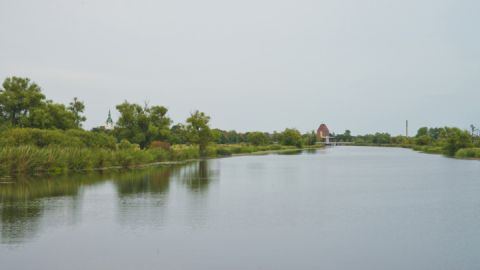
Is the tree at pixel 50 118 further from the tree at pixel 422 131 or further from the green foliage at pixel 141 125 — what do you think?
the tree at pixel 422 131

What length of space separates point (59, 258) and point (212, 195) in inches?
415

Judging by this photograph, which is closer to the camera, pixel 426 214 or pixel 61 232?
pixel 61 232

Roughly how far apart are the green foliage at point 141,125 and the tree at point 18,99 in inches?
451

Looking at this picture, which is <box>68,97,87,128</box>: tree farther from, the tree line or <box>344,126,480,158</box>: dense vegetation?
<box>344,126,480,158</box>: dense vegetation

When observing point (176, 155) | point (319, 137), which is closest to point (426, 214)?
point (176, 155)

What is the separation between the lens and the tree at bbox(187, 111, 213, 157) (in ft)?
198

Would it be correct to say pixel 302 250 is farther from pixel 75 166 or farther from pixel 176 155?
pixel 176 155

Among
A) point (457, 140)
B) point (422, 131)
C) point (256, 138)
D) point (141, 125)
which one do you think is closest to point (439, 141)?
point (457, 140)

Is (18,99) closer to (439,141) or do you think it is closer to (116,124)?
(116,124)

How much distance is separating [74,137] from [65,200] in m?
18.4

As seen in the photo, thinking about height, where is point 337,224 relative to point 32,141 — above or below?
below

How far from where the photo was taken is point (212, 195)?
795 inches

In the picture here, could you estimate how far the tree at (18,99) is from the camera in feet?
132

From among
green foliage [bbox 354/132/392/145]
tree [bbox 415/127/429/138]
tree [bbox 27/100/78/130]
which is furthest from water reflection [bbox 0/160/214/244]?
green foliage [bbox 354/132/392/145]
